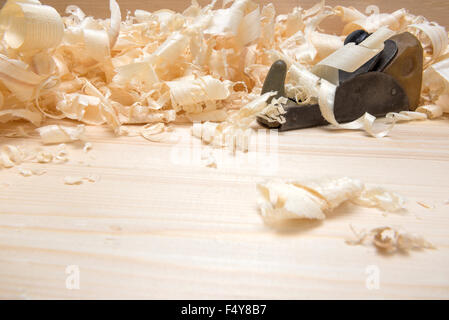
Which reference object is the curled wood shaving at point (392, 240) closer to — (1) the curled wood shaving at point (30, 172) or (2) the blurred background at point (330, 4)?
(1) the curled wood shaving at point (30, 172)

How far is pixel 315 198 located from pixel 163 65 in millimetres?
788

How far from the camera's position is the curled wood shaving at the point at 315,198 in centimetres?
71

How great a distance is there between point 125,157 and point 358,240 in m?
0.59

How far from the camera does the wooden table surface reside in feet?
1.90

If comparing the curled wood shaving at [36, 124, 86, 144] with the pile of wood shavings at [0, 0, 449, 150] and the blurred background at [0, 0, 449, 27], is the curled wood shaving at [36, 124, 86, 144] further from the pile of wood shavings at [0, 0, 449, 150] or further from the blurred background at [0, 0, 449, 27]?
the blurred background at [0, 0, 449, 27]

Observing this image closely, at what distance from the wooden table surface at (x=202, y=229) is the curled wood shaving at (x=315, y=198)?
0.02 metres

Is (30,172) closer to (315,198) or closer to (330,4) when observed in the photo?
(315,198)

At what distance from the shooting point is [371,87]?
1.21 m

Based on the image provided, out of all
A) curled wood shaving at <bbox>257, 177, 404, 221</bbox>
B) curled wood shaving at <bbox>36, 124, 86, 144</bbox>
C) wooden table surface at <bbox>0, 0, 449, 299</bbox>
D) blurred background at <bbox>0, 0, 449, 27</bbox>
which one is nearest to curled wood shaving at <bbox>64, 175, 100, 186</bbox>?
wooden table surface at <bbox>0, 0, 449, 299</bbox>

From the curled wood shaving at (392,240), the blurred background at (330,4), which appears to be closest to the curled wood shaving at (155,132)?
the curled wood shaving at (392,240)

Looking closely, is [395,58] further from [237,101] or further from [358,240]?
[358,240]

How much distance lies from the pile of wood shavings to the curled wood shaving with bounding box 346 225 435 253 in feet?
1.53

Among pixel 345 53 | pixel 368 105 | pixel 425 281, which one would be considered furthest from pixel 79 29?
pixel 425 281

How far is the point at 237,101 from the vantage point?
137 cm
